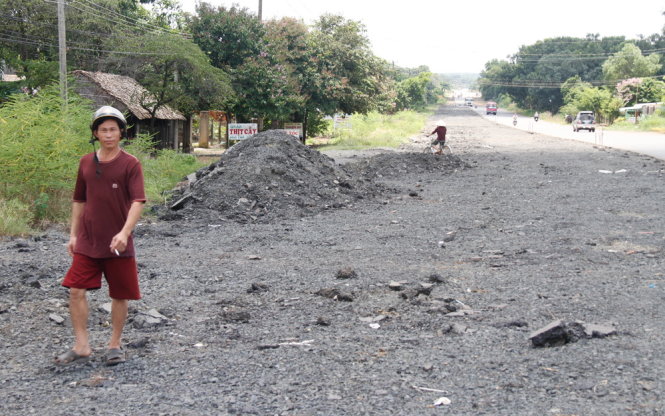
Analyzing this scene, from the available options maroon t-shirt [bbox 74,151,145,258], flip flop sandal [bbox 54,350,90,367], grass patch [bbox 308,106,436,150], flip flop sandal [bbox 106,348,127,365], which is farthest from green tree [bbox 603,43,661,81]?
flip flop sandal [bbox 54,350,90,367]

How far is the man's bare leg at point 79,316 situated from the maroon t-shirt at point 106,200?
0.30 m

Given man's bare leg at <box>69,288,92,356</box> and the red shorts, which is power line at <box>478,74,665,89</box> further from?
man's bare leg at <box>69,288,92,356</box>

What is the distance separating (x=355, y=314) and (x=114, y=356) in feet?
7.28

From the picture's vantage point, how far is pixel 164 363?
4797mm

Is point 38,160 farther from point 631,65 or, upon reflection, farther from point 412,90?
point 631,65

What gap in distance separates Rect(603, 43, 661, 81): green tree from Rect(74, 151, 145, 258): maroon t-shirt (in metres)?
99.0

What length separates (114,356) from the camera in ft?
15.5

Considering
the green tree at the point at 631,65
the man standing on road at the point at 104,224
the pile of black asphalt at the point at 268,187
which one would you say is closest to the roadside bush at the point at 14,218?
the pile of black asphalt at the point at 268,187

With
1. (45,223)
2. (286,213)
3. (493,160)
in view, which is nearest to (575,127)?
(493,160)

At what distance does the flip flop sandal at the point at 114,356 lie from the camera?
4.70 metres

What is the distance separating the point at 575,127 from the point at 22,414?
58.3 m

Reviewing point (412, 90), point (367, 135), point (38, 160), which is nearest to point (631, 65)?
point (412, 90)

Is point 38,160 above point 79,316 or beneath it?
above

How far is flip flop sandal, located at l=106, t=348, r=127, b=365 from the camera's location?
15.4ft
